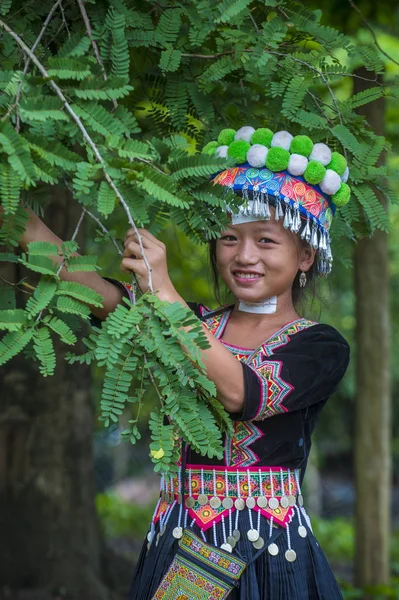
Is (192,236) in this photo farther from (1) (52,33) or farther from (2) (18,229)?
(1) (52,33)

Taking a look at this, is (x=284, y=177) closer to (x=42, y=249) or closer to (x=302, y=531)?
(x=42, y=249)

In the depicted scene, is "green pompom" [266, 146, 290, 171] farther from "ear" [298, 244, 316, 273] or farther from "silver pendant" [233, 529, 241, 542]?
"silver pendant" [233, 529, 241, 542]

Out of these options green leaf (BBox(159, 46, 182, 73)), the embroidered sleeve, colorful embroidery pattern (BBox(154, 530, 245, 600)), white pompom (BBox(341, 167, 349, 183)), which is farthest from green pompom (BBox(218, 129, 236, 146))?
colorful embroidery pattern (BBox(154, 530, 245, 600))

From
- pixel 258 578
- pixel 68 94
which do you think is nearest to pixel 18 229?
pixel 68 94

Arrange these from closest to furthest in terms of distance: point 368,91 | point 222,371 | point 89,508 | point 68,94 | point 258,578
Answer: point 68,94
point 222,371
point 258,578
point 368,91
point 89,508

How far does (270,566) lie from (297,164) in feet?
3.72

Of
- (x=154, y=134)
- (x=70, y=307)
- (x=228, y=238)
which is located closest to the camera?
(x=70, y=307)

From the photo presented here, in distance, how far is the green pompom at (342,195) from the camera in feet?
7.85

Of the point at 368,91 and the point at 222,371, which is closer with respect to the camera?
the point at 222,371

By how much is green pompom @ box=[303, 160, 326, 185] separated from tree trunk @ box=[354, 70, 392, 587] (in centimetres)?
341

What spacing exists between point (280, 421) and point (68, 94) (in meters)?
1.11

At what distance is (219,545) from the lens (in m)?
2.33

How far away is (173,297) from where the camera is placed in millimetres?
2039

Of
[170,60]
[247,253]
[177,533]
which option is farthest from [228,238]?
[177,533]
